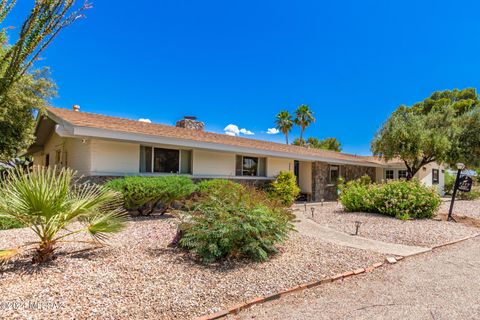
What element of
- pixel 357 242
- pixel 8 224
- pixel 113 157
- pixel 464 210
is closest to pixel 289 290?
pixel 357 242

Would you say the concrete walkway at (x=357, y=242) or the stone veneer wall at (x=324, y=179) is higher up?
the stone veneer wall at (x=324, y=179)

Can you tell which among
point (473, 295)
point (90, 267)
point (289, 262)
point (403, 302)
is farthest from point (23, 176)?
point (473, 295)

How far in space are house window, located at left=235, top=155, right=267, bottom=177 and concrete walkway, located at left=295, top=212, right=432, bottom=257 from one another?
5.87m

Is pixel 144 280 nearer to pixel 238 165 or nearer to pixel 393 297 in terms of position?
pixel 393 297

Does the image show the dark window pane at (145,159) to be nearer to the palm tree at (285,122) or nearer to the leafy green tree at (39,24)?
the leafy green tree at (39,24)

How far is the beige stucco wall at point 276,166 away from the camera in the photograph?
14945 millimetres

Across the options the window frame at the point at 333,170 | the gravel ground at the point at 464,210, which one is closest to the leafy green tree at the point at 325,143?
the window frame at the point at 333,170

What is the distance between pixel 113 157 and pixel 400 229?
9.75 m

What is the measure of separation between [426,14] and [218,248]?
554 inches

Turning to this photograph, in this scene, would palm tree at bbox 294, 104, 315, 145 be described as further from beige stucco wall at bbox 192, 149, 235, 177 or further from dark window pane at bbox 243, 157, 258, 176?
beige stucco wall at bbox 192, 149, 235, 177

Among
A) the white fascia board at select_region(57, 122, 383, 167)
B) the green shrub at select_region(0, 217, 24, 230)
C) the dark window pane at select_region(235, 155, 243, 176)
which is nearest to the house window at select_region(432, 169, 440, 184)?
the white fascia board at select_region(57, 122, 383, 167)

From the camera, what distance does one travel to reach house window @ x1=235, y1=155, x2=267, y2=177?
13.9 metres

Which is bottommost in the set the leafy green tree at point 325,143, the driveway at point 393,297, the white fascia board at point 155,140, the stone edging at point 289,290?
the driveway at point 393,297

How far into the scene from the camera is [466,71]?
19.6 meters
